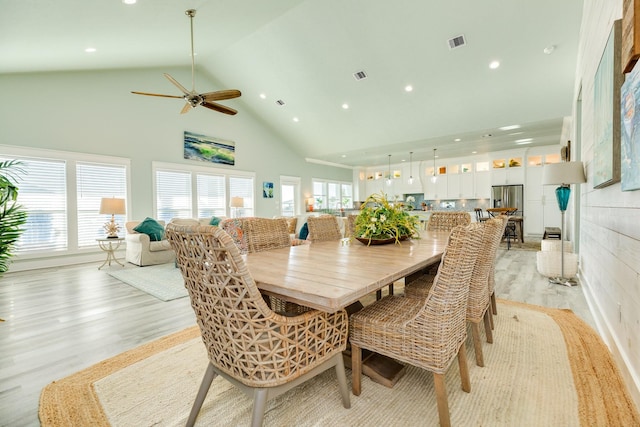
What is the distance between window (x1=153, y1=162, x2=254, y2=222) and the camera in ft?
21.8

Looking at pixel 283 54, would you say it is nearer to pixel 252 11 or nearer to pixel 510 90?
pixel 252 11

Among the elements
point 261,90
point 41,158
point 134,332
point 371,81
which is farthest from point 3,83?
point 371,81

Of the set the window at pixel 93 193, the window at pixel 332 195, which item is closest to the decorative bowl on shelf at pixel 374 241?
the window at pixel 93 193

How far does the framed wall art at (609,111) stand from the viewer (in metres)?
1.62

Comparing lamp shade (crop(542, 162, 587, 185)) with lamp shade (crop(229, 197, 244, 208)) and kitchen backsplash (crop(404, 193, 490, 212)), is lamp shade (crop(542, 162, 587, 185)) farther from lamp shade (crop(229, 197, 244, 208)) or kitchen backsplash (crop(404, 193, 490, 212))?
kitchen backsplash (crop(404, 193, 490, 212))

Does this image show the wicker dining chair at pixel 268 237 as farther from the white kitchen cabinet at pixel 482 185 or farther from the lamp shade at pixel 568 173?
the white kitchen cabinet at pixel 482 185

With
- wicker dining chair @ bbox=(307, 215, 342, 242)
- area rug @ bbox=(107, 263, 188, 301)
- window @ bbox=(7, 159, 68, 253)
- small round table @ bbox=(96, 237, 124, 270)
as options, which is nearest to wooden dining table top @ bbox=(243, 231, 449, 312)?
wicker dining chair @ bbox=(307, 215, 342, 242)

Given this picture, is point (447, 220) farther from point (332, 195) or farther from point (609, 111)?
point (332, 195)

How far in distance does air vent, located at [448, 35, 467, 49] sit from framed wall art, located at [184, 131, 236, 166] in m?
5.62

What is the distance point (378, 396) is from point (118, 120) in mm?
6745

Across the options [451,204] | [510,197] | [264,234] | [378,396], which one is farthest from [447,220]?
[451,204]

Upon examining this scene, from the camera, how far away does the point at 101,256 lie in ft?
18.7

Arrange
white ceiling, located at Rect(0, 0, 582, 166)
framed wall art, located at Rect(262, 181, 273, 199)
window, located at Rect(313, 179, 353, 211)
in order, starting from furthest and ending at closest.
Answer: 1. window, located at Rect(313, 179, 353, 211)
2. framed wall art, located at Rect(262, 181, 273, 199)
3. white ceiling, located at Rect(0, 0, 582, 166)

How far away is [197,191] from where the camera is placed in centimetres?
726
